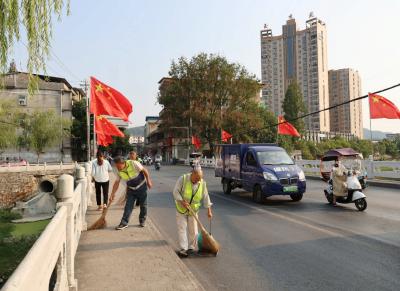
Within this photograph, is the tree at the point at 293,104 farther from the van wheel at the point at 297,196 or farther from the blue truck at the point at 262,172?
the van wheel at the point at 297,196

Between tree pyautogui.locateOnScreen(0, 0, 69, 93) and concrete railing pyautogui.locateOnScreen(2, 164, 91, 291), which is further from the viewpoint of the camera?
tree pyautogui.locateOnScreen(0, 0, 69, 93)

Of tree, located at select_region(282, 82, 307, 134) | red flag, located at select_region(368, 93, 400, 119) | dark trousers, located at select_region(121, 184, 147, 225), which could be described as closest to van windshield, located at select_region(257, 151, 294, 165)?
red flag, located at select_region(368, 93, 400, 119)

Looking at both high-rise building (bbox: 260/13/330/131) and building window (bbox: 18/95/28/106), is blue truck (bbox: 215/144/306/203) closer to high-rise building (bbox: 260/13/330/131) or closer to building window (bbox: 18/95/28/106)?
building window (bbox: 18/95/28/106)

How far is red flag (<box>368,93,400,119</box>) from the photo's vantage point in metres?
15.9

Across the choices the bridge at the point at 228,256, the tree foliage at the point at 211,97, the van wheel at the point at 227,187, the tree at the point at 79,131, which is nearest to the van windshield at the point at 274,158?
the van wheel at the point at 227,187

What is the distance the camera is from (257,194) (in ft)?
43.9

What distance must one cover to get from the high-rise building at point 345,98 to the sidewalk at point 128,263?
126634 mm

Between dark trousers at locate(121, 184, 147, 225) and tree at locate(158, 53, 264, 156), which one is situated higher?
tree at locate(158, 53, 264, 156)

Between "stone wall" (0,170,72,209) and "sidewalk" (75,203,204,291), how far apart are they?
1169 inches

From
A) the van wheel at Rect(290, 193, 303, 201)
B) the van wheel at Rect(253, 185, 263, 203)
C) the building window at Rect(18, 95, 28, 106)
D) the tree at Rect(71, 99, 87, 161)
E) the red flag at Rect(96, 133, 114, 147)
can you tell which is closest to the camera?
the van wheel at Rect(253, 185, 263, 203)

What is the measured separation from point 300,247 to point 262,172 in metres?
6.14

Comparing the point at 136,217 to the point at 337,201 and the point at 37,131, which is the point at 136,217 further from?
the point at 37,131

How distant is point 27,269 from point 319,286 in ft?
13.1

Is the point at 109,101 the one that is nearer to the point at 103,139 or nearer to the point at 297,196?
the point at 103,139
